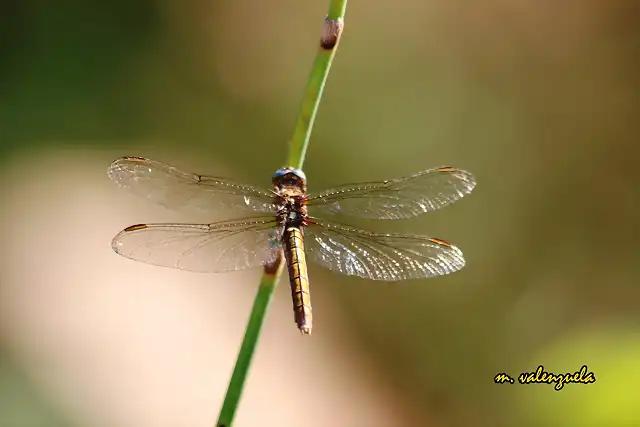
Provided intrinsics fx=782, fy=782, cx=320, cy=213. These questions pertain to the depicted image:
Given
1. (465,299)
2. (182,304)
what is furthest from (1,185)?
(465,299)

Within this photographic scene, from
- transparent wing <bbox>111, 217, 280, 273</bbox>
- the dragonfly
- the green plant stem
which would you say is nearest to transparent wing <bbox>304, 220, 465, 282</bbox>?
the dragonfly

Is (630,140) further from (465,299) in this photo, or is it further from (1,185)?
(1,185)

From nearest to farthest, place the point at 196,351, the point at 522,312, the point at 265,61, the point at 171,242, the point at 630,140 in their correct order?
1. the point at 171,242
2. the point at 196,351
3. the point at 522,312
4. the point at 630,140
5. the point at 265,61

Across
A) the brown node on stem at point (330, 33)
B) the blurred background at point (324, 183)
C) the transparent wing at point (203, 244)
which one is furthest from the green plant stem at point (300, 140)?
the blurred background at point (324, 183)

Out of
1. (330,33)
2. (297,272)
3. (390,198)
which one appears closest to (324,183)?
(390,198)

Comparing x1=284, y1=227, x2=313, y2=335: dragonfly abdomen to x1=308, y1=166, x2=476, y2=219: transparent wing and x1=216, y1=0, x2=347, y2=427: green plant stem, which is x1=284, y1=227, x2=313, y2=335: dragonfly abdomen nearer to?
x1=308, y1=166, x2=476, y2=219: transparent wing

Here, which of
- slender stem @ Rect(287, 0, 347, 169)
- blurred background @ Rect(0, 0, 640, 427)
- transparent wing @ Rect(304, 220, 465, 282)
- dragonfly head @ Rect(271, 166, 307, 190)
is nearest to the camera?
slender stem @ Rect(287, 0, 347, 169)
